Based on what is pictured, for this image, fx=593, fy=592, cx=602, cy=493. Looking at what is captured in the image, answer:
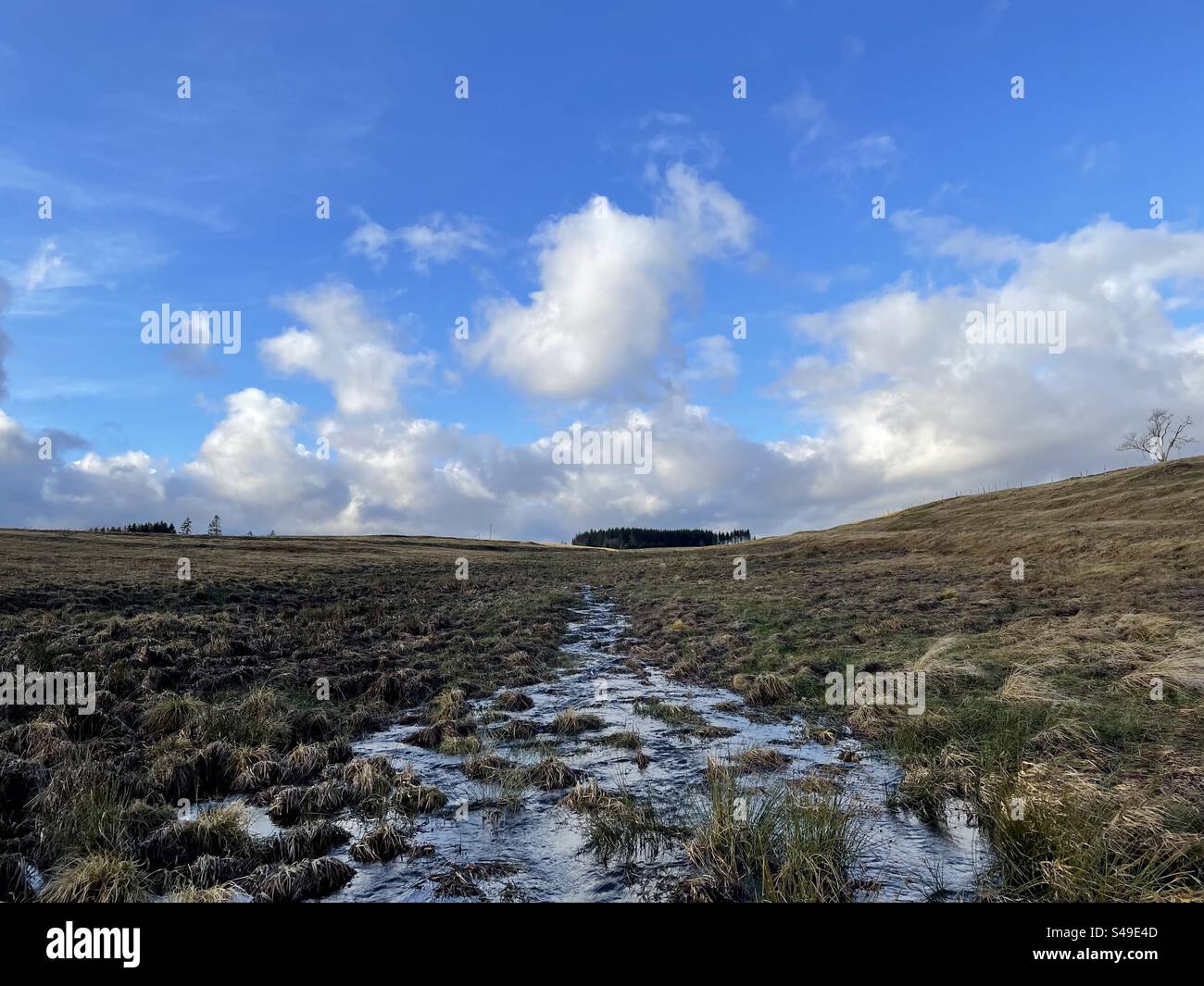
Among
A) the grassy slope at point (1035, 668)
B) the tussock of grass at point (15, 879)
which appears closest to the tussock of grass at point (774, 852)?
the grassy slope at point (1035, 668)

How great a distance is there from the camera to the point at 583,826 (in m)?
7.32

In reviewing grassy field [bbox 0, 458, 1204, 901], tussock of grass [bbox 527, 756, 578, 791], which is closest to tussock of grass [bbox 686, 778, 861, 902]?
grassy field [bbox 0, 458, 1204, 901]

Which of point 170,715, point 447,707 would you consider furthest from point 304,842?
point 170,715

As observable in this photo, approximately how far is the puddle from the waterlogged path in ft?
0.05

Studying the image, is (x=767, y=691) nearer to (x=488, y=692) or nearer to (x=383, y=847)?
(x=488, y=692)

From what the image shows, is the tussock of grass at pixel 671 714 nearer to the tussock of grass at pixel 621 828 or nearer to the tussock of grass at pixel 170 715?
the tussock of grass at pixel 621 828

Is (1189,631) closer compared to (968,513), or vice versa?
(1189,631)

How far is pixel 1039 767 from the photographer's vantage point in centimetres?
742

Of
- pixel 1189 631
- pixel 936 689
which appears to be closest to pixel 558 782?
pixel 936 689

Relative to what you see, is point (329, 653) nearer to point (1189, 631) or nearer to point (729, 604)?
point (729, 604)

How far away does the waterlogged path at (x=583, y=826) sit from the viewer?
19.6 ft

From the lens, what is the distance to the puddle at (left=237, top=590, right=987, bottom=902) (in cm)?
600

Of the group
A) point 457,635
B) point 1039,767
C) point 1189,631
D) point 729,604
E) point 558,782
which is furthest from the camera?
point 729,604
